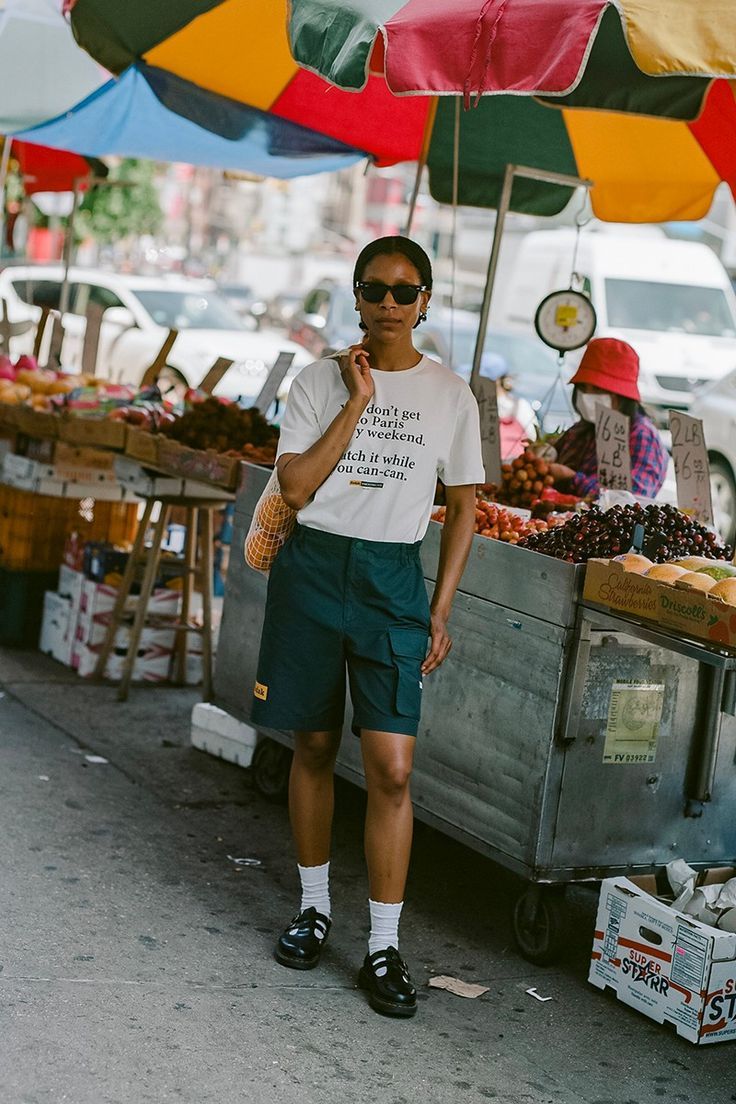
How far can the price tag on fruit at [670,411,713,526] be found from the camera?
18.6 feet

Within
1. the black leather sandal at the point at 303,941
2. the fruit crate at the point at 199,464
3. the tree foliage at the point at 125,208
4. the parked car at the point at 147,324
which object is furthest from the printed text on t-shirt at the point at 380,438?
the tree foliage at the point at 125,208

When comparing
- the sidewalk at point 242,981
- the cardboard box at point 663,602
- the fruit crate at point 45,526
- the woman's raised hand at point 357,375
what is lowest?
the sidewalk at point 242,981

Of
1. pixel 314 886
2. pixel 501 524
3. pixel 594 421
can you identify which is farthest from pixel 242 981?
pixel 594 421

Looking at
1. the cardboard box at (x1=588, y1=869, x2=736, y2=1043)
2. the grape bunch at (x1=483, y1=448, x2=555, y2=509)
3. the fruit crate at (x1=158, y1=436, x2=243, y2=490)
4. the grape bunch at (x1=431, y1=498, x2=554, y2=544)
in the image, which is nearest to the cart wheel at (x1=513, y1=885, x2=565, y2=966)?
the cardboard box at (x1=588, y1=869, x2=736, y2=1043)

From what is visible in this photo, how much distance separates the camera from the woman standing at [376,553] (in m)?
3.98

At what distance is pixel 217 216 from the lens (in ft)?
218

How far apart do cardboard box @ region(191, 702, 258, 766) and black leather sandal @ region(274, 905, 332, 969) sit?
5.91 ft

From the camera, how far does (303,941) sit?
4.24m

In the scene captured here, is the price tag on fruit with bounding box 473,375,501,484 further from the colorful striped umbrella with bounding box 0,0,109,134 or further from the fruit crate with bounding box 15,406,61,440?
the colorful striped umbrella with bounding box 0,0,109,134

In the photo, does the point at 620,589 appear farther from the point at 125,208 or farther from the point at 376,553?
the point at 125,208

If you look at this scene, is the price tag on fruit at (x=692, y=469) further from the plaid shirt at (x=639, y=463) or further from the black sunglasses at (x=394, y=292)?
the black sunglasses at (x=394, y=292)

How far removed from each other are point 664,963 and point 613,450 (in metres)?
2.58

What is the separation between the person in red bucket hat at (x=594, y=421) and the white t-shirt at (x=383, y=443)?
8.23 feet

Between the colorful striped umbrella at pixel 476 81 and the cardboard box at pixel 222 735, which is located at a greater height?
the colorful striped umbrella at pixel 476 81
